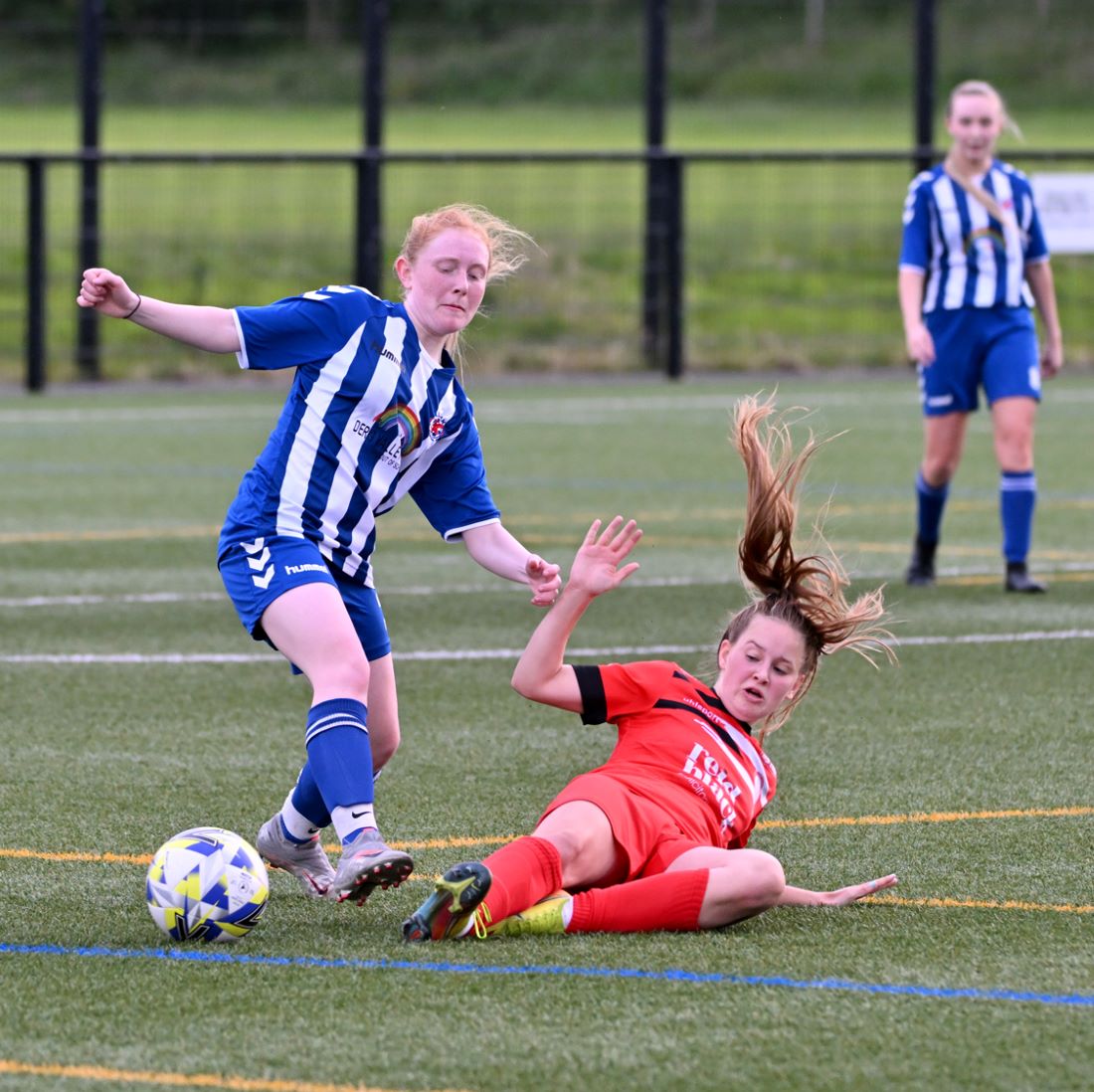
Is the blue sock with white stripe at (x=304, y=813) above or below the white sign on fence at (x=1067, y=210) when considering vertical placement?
below

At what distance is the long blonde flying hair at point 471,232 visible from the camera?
5.39 m

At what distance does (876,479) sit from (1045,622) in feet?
17.1

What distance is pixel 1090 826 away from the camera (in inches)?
235

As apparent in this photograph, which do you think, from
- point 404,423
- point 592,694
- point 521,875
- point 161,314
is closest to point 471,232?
point 404,423

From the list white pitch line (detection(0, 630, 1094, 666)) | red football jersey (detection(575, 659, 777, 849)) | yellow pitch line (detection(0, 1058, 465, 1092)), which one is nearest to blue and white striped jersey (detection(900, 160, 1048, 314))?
white pitch line (detection(0, 630, 1094, 666))

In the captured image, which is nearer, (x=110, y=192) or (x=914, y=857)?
(x=914, y=857)

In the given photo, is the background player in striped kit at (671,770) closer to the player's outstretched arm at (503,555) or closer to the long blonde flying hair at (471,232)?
the player's outstretched arm at (503,555)

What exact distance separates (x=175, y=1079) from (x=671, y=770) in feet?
5.41

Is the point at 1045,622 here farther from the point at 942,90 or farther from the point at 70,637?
the point at 942,90

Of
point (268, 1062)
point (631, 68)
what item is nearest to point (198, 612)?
point (268, 1062)

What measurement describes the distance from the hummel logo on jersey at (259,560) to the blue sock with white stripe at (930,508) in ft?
18.0

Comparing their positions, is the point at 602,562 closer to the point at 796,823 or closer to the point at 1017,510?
the point at 796,823

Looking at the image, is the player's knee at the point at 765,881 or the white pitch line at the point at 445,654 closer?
the player's knee at the point at 765,881

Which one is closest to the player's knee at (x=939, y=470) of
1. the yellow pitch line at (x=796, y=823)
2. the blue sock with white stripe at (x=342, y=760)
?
the yellow pitch line at (x=796, y=823)
